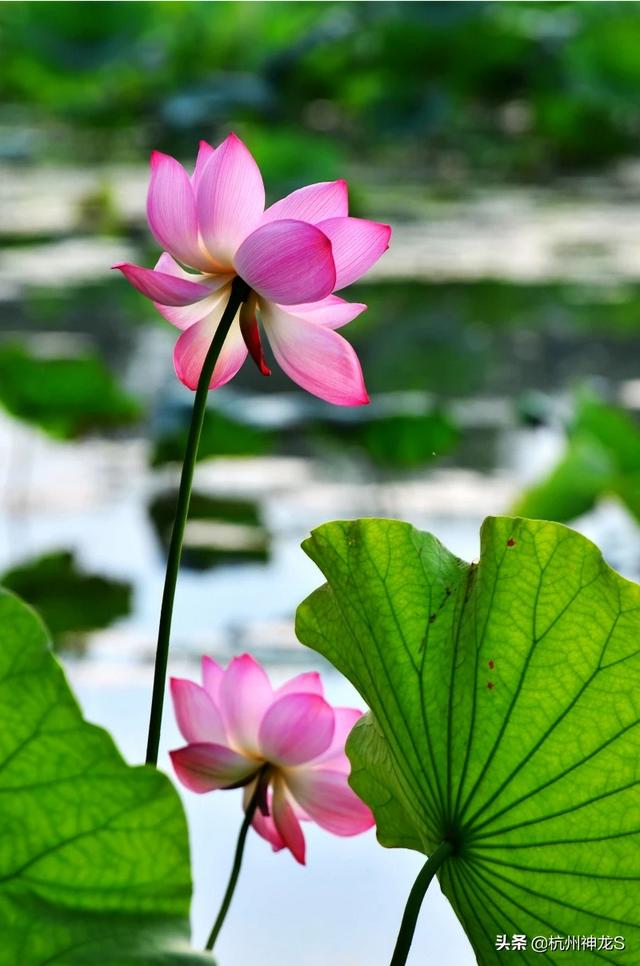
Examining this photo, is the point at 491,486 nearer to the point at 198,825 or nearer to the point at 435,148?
the point at 198,825

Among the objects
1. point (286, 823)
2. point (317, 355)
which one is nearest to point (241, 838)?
point (286, 823)

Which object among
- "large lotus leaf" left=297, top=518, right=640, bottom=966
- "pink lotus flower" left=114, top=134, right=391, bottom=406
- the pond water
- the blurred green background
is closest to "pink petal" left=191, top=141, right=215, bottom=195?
"pink lotus flower" left=114, top=134, right=391, bottom=406

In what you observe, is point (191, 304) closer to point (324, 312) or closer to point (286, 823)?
point (324, 312)

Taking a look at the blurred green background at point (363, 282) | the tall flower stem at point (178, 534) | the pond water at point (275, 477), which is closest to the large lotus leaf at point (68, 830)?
the tall flower stem at point (178, 534)

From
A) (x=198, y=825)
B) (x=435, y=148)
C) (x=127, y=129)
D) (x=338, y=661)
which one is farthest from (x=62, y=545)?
(x=127, y=129)

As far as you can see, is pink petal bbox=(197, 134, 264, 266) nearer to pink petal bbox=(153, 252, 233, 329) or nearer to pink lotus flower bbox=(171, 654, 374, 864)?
pink petal bbox=(153, 252, 233, 329)
